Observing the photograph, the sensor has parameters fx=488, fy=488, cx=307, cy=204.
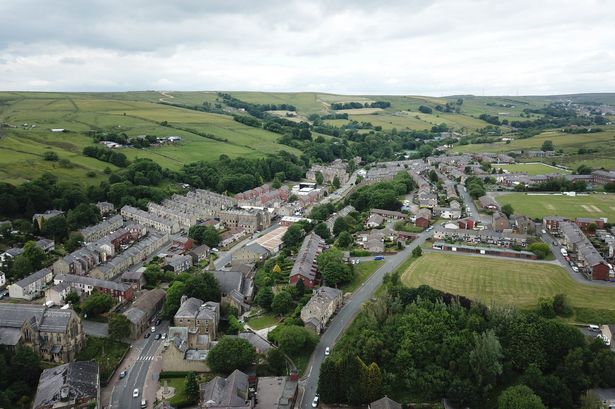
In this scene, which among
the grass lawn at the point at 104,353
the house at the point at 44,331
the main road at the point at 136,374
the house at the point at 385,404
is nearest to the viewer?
the house at the point at 385,404

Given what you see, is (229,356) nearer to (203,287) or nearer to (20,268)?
(203,287)

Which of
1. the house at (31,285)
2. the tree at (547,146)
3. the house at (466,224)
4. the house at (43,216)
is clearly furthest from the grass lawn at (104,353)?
the tree at (547,146)

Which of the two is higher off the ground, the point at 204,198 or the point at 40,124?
the point at 40,124

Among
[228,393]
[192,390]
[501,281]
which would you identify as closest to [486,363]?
[228,393]

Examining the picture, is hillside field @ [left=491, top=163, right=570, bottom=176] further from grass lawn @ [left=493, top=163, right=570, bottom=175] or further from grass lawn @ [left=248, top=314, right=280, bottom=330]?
grass lawn @ [left=248, top=314, right=280, bottom=330]

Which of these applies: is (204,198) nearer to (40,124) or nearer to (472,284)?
(472,284)

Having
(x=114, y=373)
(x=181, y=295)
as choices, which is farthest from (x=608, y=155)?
(x=114, y=373)

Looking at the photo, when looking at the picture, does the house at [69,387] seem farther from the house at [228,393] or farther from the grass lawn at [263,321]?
the grass lawn at [263,321]
